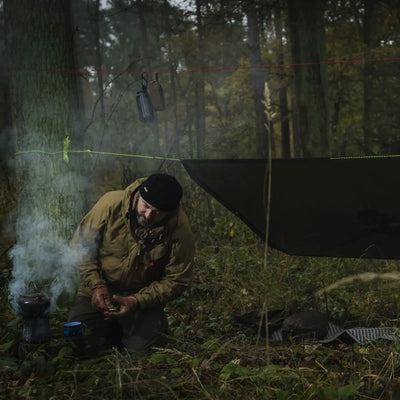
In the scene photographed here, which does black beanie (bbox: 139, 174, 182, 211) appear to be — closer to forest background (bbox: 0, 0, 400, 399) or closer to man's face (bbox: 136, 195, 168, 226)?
man's face (bbox: 136, 195, 168, 226)

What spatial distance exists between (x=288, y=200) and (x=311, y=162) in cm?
37

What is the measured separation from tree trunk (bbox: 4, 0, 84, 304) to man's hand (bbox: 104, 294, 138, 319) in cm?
81

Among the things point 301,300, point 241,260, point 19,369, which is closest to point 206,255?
point 241,260

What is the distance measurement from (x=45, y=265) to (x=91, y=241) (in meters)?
0.68

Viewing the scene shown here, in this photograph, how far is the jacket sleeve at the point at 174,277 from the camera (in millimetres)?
2484

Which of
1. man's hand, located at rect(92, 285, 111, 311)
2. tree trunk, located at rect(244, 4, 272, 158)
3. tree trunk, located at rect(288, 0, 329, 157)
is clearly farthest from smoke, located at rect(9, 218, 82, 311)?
tree trunk, located at rect(244, 4, 272, 158)

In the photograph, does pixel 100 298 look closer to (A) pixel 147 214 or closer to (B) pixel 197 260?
(A) pixel 147 214

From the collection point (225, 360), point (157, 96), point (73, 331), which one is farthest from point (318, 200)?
point (157, 96)

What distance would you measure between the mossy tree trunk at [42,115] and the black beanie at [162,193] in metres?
1.01

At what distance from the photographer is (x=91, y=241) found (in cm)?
256

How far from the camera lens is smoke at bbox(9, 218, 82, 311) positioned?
3.02 metres

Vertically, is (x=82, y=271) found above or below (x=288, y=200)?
below

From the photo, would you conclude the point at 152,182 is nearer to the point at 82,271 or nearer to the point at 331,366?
the point at 82,271

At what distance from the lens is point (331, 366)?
2.11 m
